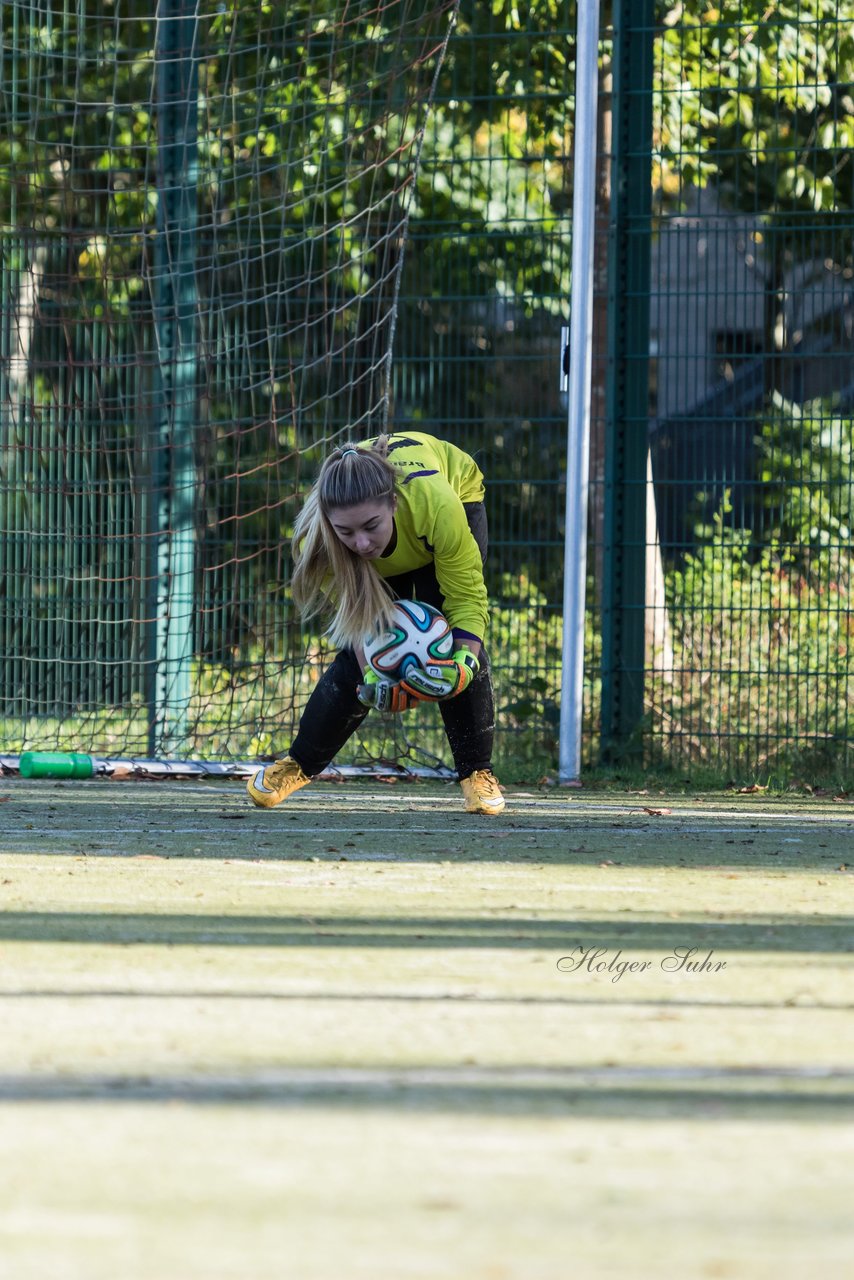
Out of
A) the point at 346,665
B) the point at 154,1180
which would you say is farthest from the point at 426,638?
the point at 154,1180

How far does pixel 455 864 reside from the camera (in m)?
4.81

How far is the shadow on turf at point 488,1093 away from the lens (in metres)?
2.34

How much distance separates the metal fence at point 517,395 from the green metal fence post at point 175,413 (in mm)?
24

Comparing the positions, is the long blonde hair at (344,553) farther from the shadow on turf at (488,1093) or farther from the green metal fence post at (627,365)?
the shadow on turf at (488,1093)

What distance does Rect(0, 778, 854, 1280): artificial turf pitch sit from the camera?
6.10 ft

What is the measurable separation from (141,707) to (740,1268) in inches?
270

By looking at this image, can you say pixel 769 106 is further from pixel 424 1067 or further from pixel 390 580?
pixel 424 1067

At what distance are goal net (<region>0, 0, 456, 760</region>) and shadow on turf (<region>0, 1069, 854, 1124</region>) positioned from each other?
559 cm

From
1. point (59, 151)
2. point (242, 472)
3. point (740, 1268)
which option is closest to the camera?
point (740, 1268)

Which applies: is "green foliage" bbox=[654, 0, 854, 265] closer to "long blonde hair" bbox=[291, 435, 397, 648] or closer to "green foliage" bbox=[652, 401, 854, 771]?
"green foliage" bbox=[652, 401, 854, 771]

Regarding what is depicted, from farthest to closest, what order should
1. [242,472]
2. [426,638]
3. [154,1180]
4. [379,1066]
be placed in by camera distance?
[242,472] → [426,638] → [379,1066] → [154,1180]

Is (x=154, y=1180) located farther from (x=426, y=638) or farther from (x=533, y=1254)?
(x=426, y=638)

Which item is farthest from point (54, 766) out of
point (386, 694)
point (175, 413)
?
point (386, 694)

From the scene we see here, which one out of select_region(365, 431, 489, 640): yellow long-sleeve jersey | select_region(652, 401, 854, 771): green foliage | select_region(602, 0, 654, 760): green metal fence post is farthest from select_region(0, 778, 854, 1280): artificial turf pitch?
select_region(602, 0, 654, 760): green metal fence post
